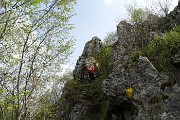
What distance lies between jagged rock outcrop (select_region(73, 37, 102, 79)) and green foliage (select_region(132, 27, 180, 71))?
13.8m

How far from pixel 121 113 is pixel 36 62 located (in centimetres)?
829

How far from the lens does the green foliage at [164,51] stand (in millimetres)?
15906

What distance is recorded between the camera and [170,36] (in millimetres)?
17047

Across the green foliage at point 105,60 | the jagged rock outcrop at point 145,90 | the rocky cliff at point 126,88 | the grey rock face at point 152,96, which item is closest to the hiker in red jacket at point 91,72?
the rocky cliff at point 126,88

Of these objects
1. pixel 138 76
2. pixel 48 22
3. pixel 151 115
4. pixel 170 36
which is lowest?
pixel 151 115

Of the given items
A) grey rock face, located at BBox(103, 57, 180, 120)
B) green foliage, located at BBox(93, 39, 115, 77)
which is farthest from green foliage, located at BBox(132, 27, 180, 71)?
green foliage, located at BBox(93, 39, 115, 77)

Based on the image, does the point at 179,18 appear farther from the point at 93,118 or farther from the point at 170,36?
the point at 93,118

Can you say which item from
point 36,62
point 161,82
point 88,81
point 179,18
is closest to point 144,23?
point 179,18

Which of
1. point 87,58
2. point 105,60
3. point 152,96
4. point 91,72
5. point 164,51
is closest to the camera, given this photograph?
point 152,96

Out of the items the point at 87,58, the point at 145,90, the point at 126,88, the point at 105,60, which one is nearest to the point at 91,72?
the point at 105,60

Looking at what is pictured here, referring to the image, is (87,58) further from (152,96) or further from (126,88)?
(152,96)

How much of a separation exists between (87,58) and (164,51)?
15947 millimetres

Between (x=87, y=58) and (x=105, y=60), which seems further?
(x=87, y=58)

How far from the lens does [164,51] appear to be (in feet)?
54.6
